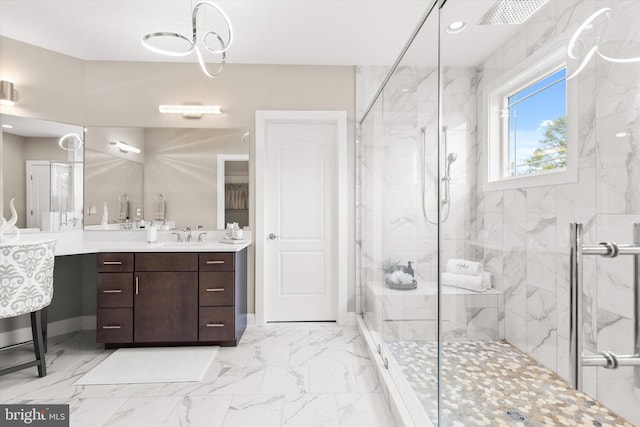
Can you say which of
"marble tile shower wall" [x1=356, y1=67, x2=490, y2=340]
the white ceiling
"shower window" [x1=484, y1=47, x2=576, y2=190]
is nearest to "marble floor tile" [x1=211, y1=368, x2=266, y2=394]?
"marble tile shower wall" [x1=356, y1=67, x2=490, y2=340]

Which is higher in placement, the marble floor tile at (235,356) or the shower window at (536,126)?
the shower window at (536,126)

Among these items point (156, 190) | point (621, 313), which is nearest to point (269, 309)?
point (156, 190)

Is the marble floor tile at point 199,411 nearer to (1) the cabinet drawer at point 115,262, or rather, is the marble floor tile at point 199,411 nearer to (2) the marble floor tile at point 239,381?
(2) the marble floor tile at point 239,381

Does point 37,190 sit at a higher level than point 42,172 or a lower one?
lower

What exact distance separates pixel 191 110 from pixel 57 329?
242 cm

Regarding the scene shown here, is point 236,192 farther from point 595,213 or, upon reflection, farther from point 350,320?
point 595,213

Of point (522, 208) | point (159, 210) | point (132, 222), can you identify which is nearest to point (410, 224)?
point (522, 208)

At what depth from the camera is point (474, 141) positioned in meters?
1.08

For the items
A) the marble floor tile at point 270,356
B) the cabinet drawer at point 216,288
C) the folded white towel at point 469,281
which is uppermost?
the folded white towel at point 469,281

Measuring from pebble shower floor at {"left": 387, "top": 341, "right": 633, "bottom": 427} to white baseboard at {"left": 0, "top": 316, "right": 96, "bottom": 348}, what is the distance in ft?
10.8

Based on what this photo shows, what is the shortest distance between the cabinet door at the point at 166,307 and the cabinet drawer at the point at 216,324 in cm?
Result: 6

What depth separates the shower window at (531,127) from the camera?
0.75m

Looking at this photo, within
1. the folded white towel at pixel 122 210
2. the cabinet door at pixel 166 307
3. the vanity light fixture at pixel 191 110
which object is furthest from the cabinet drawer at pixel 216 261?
the vanity light fixture at pixel 191 110

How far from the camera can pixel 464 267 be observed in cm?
115
